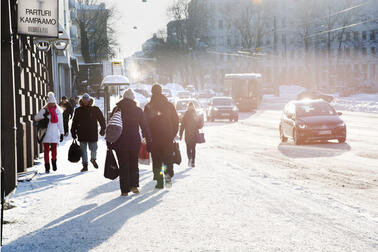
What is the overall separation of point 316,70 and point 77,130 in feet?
300

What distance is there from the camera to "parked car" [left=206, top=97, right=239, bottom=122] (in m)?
35.7

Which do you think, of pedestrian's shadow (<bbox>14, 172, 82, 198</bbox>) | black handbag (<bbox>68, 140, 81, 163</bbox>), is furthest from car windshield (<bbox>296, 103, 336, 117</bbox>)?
pedestrian's shadow (<bbox>14, 172, 82, 198</bbox>)

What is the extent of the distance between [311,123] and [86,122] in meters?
8.44

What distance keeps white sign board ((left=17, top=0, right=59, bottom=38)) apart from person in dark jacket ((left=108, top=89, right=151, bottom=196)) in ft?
10.3

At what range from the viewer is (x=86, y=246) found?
243 inches

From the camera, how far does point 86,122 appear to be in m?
13.0

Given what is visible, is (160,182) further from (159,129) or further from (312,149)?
(312,149)

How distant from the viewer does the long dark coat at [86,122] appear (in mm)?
13055

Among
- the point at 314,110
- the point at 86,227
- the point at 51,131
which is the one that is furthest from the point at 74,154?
the point at 314,110

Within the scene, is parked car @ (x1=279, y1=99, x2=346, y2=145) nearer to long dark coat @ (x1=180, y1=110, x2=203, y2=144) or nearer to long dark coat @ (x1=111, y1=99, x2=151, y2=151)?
long dark coat @ (x1=180, y1=110, x2=203, y2=144)

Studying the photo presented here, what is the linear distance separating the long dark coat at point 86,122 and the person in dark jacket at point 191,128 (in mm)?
1973

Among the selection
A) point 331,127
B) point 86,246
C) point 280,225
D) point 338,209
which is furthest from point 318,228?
point 331,127

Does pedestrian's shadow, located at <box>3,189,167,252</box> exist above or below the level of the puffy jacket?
below

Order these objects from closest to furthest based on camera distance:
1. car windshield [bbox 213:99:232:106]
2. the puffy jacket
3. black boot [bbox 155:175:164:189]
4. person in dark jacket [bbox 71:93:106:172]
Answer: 1. black boot [bbox 155:175:164:189]
2. the puffy jacket
3. person in dark jacket [bbox 71:93:106:172]
4. car windshield [bbox 213:99:232:106]
